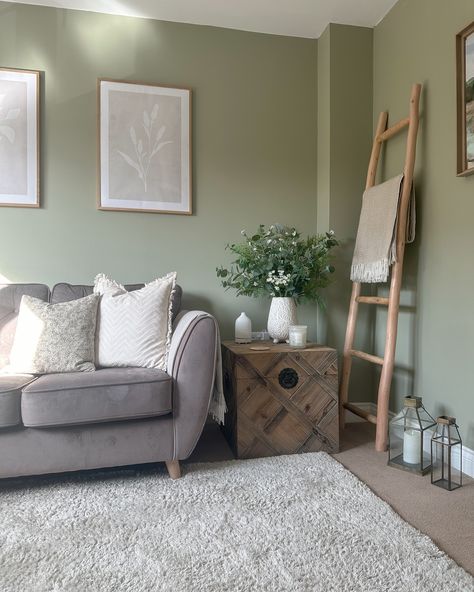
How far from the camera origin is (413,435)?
2.10m

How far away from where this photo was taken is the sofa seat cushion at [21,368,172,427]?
180cm

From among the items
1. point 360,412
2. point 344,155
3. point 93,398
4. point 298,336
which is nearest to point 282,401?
point 298,336

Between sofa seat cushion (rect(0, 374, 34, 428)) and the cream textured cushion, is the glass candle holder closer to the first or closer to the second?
the cream textured cushion

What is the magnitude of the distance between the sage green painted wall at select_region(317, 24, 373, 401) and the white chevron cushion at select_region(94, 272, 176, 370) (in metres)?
1.13

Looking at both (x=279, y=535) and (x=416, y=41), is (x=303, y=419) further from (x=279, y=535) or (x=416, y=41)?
(x=416, y=41)

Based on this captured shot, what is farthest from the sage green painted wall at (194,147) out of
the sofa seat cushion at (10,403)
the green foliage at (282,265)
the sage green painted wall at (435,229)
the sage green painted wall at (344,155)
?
the sofa seat cushion at (10,403)

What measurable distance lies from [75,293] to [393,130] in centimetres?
194

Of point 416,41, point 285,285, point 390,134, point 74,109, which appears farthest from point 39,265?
point 416,41

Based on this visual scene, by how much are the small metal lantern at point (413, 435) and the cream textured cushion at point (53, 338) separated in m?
1.44

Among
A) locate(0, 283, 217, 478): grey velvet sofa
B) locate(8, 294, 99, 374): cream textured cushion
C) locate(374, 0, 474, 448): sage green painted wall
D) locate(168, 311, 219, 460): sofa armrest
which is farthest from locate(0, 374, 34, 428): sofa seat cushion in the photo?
locate(374, 0, 474, 448): sage green painted wall

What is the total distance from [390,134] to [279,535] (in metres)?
2.14

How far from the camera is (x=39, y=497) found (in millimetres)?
1811

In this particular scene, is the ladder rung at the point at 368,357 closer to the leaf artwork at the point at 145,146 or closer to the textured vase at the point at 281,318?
the textured vase at the point at 281,318

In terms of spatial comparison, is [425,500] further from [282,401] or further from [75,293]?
[75,293]
